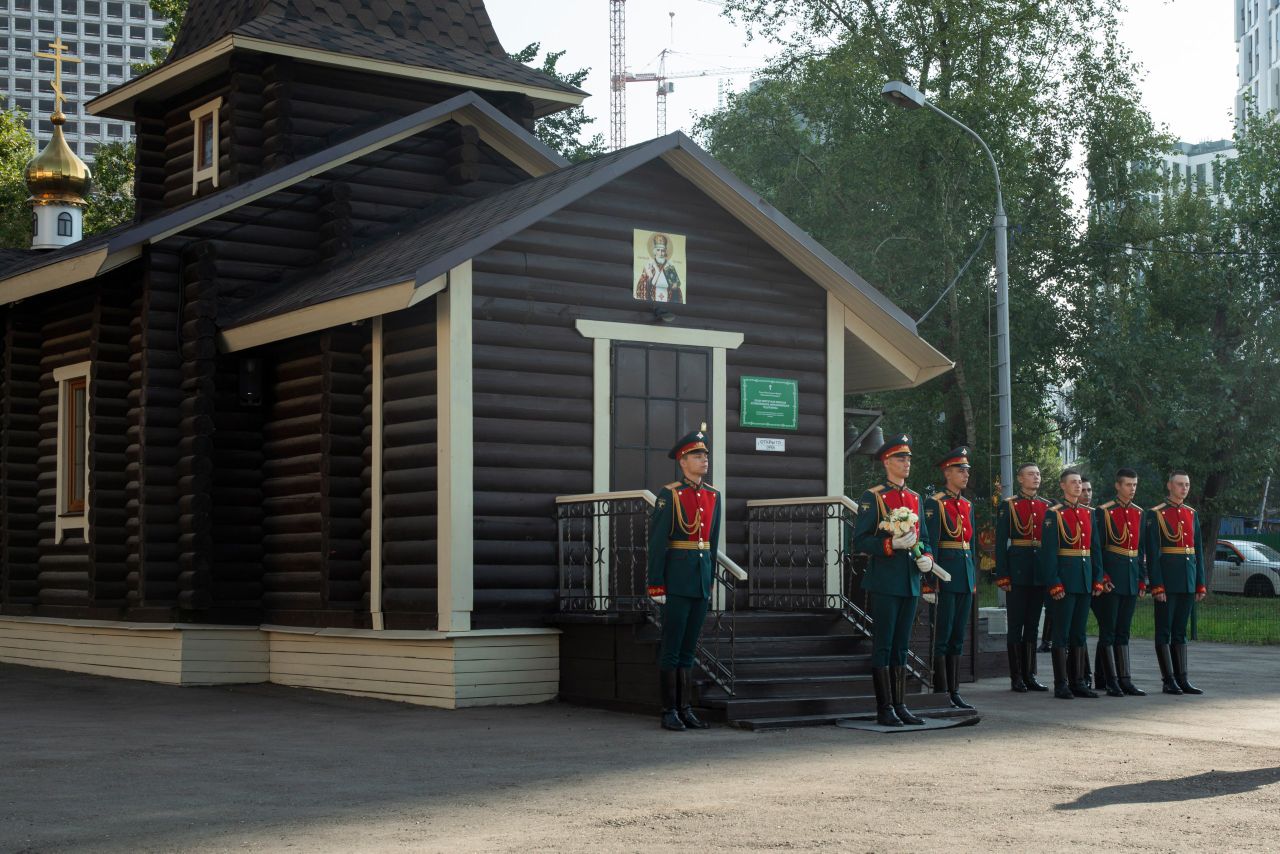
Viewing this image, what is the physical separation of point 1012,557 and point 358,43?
8.82 metres

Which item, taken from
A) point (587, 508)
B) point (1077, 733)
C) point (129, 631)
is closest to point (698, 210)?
point (587, 508)

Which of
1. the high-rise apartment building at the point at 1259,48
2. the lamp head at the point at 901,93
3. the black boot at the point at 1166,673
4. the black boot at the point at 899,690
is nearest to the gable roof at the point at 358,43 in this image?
the lamp head at the point at 901,93

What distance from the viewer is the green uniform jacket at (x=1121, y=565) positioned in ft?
50.0

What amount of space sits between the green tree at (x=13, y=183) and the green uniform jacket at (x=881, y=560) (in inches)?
1068

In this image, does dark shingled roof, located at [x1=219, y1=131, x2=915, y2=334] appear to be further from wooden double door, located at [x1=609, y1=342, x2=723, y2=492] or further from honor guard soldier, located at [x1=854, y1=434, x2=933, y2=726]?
honor guard soldier, located at [x1=854, y1=434, x2=933, y2=726]

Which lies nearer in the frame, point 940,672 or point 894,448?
point 894,448

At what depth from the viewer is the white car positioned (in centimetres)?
3978

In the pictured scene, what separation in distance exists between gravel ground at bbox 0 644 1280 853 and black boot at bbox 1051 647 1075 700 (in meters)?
0.46

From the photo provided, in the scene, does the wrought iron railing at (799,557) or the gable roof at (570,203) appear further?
the wrought iron railing at (799,557)

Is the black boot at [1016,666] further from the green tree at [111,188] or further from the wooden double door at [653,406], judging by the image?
the green tree at [111,188]

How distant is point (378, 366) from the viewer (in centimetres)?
1469

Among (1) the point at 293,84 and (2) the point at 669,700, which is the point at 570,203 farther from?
(1) the point at 293,84

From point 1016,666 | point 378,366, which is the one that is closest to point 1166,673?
point 1016,666

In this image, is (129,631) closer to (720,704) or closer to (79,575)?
(79,575)
